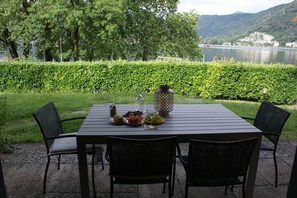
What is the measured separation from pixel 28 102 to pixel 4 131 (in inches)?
71.6

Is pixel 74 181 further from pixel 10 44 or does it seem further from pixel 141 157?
pixel 10 44

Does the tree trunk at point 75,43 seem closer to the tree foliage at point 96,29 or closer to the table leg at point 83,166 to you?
the tree foliage at point 96,29

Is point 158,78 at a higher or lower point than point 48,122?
lower

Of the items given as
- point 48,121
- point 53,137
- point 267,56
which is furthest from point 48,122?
point 267,56

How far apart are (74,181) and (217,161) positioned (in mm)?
1495

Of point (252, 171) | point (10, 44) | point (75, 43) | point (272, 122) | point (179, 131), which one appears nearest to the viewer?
point (179, 131)

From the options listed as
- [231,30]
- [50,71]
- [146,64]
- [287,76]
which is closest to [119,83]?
[146,64]

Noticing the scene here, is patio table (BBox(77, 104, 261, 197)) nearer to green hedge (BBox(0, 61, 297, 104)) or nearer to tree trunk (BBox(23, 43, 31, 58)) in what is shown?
green hedge (BBox(0, 61, 297, 104))

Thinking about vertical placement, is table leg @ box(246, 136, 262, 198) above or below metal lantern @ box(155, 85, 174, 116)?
below

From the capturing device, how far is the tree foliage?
10867 mm

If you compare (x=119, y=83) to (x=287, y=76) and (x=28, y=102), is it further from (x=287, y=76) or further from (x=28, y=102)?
(x=287, y=76)

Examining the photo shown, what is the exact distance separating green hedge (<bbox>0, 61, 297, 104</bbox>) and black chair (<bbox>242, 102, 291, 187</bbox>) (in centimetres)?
451

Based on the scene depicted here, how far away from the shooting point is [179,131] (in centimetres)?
204

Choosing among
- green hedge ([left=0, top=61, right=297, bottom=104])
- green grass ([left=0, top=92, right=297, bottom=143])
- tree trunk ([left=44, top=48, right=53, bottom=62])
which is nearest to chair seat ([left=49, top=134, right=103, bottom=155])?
green grass ([left=0, top=92, right=297, bottom=143])
